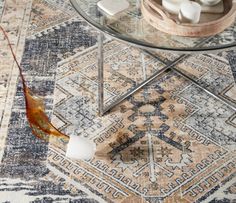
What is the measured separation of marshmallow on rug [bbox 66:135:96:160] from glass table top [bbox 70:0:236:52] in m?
0.40

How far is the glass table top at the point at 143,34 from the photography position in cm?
157

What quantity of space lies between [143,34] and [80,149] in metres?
0.45

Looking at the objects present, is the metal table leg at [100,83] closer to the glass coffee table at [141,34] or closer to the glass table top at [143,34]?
the glass coffee table at [141,34]

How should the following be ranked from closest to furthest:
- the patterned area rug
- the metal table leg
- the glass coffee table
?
the glass coffee table, the patterned area rug, the metal table leg

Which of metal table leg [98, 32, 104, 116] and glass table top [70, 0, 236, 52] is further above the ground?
glass table top [70, 0, 236, 52]

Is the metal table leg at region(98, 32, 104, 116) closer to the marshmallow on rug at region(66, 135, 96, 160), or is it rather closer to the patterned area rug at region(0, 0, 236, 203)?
the patterned area rug at region(0, 0, 236, 203)

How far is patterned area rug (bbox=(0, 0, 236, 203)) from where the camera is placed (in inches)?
66.8

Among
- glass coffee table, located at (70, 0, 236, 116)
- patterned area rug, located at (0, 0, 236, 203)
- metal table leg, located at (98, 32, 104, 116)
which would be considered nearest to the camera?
glass coffee table, located at (70, 0, 236, 116)

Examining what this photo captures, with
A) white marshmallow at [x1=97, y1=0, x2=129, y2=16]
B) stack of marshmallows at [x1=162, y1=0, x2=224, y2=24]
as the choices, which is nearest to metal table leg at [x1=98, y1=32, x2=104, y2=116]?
white marshmallow at [x1=97, y1=0, x2=129, y2=16]

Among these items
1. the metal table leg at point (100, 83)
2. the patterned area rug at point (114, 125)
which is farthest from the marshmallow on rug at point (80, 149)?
the metal table leg at point (100, 83)

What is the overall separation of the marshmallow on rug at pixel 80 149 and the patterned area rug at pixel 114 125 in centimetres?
4

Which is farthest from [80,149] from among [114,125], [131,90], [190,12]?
[190,12]

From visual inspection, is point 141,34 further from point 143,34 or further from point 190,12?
point 190,12

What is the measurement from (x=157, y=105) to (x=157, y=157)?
0.28 meters
